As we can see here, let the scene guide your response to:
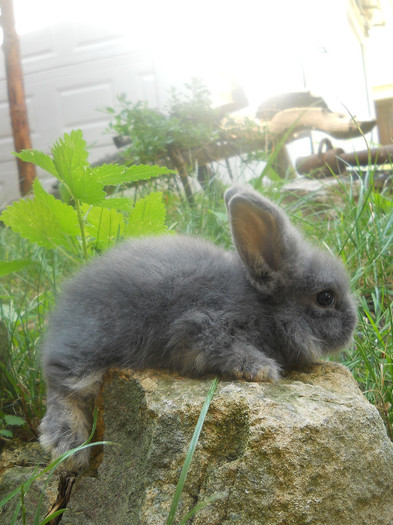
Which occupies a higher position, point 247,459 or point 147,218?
point 147,218

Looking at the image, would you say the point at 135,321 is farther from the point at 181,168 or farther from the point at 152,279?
the point at 181,168

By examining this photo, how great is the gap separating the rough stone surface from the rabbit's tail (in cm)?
9

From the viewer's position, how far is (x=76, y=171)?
1.79 meters

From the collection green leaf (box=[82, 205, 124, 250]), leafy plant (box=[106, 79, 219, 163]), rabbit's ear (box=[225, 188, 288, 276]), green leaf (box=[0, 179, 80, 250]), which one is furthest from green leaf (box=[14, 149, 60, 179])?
leafy plant (box=[106, 79, 219, 163])

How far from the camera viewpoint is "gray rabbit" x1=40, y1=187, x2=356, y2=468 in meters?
1.53

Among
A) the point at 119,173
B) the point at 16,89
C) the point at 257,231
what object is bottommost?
the point at 257,231

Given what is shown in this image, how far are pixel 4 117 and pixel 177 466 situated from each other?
799cm

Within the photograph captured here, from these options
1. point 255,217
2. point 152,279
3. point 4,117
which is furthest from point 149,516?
point 4,117

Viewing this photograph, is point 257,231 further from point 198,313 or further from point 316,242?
point 316,242

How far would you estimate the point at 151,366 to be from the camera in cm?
159

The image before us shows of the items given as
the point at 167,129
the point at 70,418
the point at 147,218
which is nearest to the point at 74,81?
the point at 167,129

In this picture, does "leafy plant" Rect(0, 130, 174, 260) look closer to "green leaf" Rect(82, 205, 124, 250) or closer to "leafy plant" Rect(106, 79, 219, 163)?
"green leaf" Rect(82, 205, 124, 250)

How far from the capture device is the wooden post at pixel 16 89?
20.5 ft

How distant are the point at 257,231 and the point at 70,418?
78 centimetres
